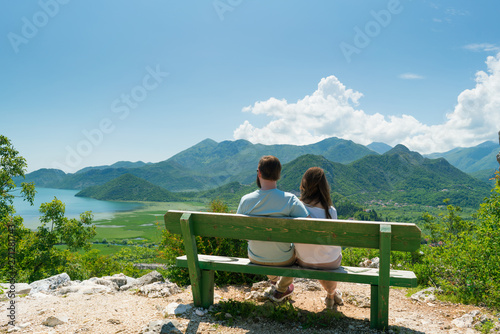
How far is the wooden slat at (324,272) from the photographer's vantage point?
299 centimetres

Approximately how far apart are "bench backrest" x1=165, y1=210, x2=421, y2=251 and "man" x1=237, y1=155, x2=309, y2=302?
21cm

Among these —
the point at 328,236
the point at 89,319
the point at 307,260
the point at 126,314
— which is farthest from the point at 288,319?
the point at 89,319

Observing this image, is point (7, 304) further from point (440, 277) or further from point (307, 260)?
point (440, 277)

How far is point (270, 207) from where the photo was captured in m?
3.25

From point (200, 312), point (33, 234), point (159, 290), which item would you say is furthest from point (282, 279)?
point (33, 234)

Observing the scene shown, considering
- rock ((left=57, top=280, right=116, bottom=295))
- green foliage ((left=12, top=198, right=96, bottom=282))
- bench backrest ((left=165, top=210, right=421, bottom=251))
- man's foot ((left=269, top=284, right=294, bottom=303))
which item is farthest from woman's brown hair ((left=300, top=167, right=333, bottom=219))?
green foliage ((left=12, top=198, right=96, bottom=282))

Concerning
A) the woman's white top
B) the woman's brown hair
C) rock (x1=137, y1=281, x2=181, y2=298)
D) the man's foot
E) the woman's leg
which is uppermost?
the woman's brown hair

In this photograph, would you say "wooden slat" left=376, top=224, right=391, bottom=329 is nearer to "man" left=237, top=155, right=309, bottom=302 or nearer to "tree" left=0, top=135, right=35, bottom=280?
"man" left=237, top=155, right=309, bottom=302

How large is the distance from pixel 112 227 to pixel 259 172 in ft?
433

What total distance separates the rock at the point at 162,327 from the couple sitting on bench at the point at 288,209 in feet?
3.54

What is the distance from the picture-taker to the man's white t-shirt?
126 inches

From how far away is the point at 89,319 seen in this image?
11.3 ft

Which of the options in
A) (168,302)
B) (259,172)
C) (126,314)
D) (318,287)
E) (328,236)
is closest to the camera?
(328,236)

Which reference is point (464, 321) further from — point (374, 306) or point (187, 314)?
point (187, 314)
